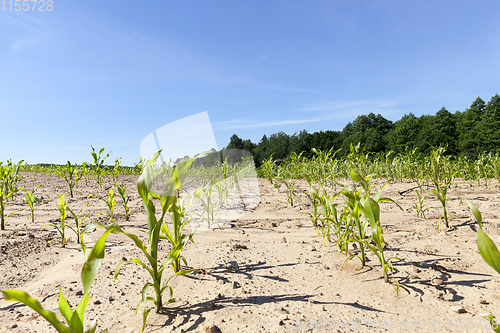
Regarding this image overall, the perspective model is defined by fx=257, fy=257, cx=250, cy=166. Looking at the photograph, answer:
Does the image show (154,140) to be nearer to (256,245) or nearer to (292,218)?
(256,245)

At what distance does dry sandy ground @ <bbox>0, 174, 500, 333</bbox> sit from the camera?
1264 mm

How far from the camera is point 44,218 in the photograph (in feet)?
12.4

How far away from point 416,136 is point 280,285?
111 feet

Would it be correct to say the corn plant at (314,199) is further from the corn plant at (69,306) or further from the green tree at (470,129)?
the green tree at (470,129)

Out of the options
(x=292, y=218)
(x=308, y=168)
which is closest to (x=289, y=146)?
(x=308, y=168)

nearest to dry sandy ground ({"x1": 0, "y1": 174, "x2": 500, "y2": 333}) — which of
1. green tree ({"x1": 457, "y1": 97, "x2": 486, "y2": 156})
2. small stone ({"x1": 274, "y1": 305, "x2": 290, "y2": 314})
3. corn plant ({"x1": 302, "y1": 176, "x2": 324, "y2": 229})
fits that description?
small stone ({"x1": 274, "y1": 305, "x2": 290, "y2": 314})

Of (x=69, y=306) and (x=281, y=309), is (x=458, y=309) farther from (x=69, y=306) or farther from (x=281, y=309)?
(x=69, y=306)

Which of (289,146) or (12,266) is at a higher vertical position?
(289,146)

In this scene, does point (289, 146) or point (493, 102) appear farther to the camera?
point (289, 146)

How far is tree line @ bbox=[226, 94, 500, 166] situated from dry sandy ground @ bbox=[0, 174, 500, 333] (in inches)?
506

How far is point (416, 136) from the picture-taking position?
29312 millimetres

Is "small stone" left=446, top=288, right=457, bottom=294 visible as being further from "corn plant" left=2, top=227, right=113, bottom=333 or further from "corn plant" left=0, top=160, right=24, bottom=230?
"corn plant" left=0, top=160, right=24, bottom=230

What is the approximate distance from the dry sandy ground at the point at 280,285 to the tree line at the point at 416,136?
12.8 m

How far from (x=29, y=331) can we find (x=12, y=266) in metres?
1.20
